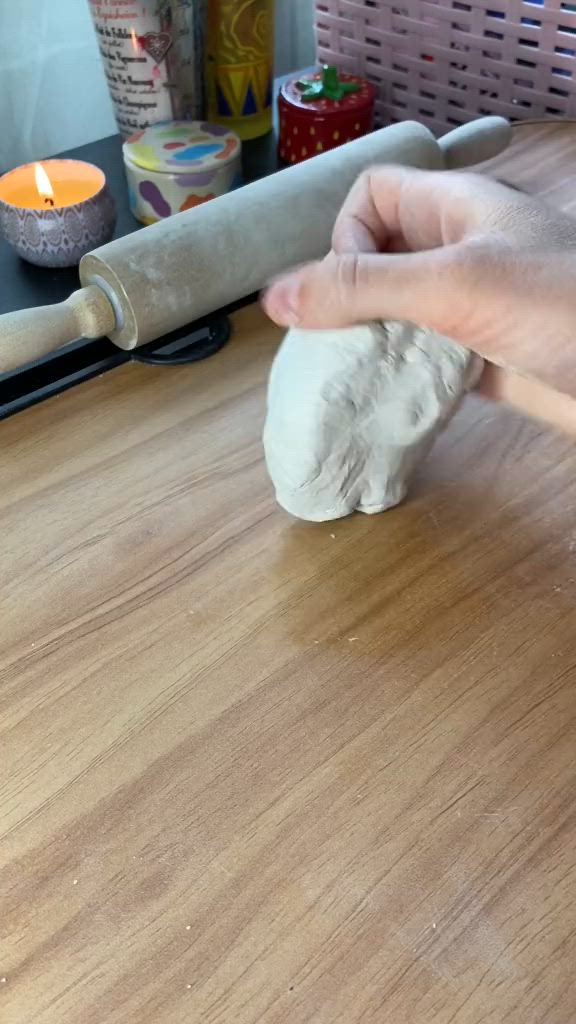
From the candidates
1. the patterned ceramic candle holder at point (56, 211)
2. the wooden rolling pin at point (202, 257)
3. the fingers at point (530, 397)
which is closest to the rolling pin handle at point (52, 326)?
the wooden rolling pin at point (202, 257)

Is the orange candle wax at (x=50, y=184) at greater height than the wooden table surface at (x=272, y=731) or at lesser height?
greater

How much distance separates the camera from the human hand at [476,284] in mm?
513

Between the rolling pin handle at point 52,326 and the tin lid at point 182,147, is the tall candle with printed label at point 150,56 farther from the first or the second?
the rolling pin handle at point 52,326

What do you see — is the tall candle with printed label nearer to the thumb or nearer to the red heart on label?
the red heart on label

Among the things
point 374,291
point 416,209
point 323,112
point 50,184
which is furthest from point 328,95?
point 374,291

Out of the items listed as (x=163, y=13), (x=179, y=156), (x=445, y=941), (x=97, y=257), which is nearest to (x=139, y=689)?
(x=445, y=941)

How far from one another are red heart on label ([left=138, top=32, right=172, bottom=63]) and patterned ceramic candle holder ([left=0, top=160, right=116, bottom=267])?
0.15 metres

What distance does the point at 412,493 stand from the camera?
0.68 metres

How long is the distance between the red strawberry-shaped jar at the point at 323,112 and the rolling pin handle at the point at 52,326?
372 mm

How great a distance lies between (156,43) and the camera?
917 millimetres

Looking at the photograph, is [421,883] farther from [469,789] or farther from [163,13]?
[163,13]

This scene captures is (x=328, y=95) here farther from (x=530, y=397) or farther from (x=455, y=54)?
(x=530, y=397)

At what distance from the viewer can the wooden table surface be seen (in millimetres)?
445

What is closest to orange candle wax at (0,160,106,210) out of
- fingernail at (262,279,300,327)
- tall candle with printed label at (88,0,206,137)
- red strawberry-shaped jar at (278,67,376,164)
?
tall candle with printed label at (88,0,206,137)
